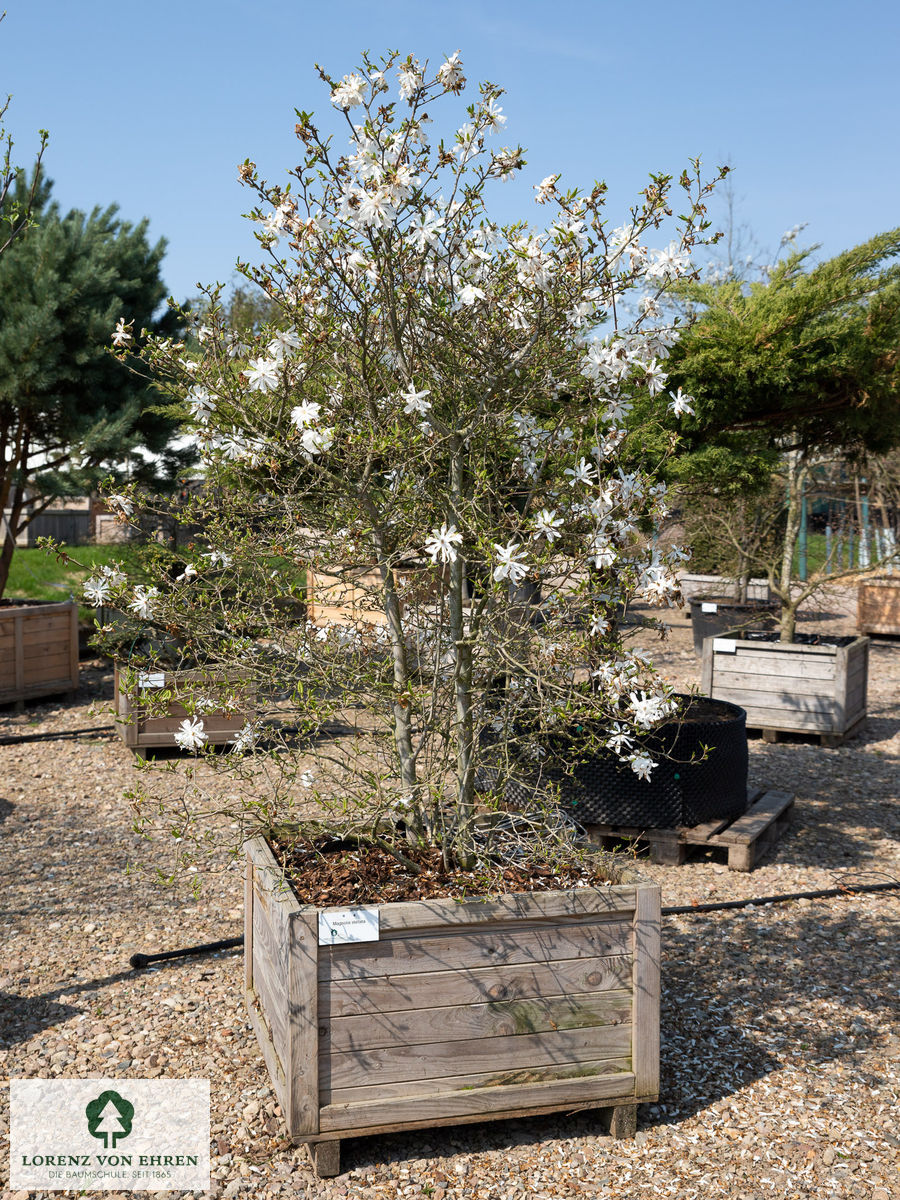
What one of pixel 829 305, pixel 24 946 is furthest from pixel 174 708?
pixel 829 305

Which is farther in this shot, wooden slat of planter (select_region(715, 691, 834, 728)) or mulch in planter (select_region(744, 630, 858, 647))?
mulch in planter (select_region(744, 630, 858, 647))

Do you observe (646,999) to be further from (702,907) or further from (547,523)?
(702,907)

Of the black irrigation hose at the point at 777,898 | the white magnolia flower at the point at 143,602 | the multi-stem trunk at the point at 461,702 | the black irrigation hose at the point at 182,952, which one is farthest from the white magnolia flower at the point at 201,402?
the black irrigation hose at the point at 777,898

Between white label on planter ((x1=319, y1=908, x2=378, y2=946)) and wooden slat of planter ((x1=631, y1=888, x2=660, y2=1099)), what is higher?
white label on planter ((x1=319, y1=908, x2=378, y2=946))

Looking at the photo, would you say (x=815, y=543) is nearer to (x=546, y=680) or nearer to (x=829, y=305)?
(x=829, y=305)

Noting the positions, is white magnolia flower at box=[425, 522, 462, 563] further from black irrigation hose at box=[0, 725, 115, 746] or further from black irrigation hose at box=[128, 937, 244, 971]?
black irrigation hose at box=[0, 725, 115, 746]

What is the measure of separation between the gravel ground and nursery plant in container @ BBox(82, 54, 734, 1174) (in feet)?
0.49

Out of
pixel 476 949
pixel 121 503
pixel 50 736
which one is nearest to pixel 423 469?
pixel 121 503

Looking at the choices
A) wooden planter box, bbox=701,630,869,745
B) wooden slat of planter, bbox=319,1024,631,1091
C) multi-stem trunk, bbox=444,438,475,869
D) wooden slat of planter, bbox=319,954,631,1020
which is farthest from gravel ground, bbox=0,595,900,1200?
wooden planter box, bbox=701,630,869,745

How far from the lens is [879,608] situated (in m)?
13.2

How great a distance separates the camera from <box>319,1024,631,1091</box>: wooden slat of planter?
8.77ft

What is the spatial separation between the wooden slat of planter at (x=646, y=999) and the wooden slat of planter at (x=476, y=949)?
0.05 m

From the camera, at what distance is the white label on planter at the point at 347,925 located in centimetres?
264

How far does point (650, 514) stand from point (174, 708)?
4.95 m
